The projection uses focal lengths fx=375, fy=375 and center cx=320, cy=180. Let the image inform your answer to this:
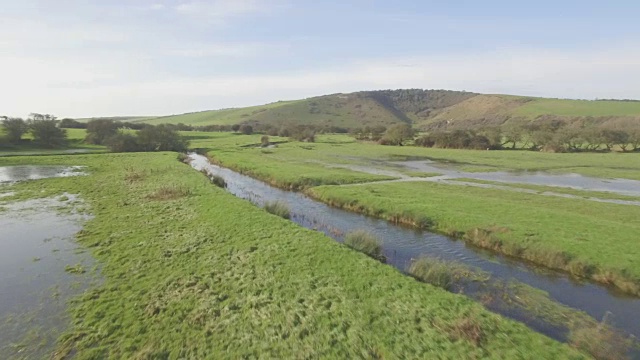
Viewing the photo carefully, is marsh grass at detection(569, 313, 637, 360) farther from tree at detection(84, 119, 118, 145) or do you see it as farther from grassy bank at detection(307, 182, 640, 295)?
tree at detection(84, 119, 118, 145)

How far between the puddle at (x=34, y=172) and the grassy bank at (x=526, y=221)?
136ft

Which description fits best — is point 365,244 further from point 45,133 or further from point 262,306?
point 45,133

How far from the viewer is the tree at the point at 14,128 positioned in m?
98.2

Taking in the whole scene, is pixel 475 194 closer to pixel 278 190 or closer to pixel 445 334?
pixel 278 190

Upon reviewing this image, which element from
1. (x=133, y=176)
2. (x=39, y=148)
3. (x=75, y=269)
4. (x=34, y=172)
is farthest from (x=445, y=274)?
(x=39, y=148)

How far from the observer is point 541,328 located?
15.2 meters

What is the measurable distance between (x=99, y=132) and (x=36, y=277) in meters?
114

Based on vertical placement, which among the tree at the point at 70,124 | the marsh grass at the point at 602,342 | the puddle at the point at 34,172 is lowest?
the marsh grass at the point at 602,342

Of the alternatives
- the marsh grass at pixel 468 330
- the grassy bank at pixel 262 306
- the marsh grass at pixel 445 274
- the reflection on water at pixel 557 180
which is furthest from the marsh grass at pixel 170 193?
the reflection on water at pixel 557 180

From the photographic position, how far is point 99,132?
117 metres

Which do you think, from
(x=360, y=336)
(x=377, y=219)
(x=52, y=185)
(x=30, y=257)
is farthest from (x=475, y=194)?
(x=52, y=185)

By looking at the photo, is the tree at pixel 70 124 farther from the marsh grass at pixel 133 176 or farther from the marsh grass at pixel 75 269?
the marsh grass at pixel 75 269

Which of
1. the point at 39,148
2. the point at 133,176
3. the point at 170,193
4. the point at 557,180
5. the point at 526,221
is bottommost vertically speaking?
the point at 557,180

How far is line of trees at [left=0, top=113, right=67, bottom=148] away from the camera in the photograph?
98.5 meters
